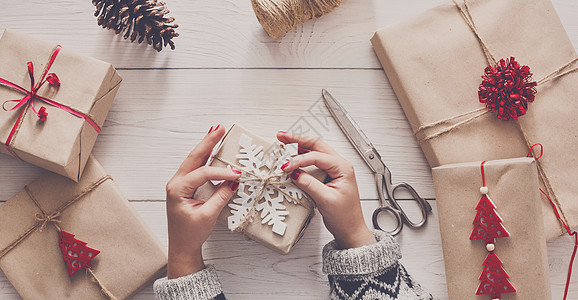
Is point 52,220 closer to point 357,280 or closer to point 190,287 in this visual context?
point 190,287

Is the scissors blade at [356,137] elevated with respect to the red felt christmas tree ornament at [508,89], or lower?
lower

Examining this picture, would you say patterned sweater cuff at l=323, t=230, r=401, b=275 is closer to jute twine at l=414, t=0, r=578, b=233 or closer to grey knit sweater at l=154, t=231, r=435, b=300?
grey knit sweater at l=154, t=231, r=435, b=300

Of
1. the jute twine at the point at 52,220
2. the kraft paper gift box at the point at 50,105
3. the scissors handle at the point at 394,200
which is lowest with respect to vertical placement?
the scissors handle at the point at 394,200

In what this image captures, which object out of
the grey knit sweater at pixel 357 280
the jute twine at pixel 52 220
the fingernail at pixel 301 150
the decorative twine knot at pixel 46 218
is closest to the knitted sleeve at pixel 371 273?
the grey knit sweater at pixel 357 280

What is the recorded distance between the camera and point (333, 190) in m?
0.83

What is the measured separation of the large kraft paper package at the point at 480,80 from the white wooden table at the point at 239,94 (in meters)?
0.09

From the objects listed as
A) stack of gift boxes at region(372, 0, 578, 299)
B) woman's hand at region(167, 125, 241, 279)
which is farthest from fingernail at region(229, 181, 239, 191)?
stack of gift boxes at region(372, 0, 578, 299)

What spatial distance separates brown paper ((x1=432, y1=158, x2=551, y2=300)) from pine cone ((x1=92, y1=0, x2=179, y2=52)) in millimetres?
642

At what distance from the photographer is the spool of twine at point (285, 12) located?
2.90ft

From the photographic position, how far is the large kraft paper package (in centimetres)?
89

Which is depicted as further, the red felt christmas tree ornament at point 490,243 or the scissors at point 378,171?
the scissors at point 378,171

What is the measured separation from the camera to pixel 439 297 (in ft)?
3.14

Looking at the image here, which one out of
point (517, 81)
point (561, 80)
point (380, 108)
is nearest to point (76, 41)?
point (380, 108)

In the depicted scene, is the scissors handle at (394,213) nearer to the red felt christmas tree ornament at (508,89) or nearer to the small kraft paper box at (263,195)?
the small kraft paper box at (263,195)
